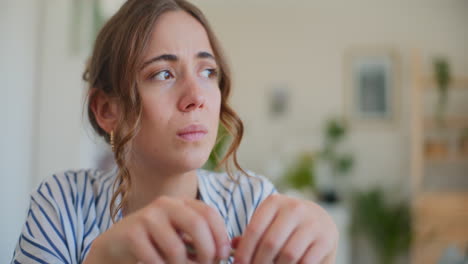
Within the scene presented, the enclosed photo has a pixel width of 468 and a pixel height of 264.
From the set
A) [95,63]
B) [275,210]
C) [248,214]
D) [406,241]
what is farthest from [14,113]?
[406,241]

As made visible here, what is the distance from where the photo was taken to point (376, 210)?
11.0 ft

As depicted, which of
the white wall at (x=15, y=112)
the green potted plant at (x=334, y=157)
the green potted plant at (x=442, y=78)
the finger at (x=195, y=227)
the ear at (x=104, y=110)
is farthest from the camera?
the green potted plant at (x=334, y=157)

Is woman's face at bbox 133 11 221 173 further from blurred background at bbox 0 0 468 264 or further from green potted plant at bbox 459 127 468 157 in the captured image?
green potted plant at bbox 459 127 468 157

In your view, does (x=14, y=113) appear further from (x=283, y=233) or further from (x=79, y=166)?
(x=283, y=233)

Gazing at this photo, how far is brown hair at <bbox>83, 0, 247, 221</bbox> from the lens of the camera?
0.63 meters

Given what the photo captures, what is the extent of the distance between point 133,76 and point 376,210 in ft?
10.4

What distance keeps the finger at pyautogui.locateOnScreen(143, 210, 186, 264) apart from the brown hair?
240 millimetres

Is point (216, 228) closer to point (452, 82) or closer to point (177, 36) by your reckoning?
point (177, 36)

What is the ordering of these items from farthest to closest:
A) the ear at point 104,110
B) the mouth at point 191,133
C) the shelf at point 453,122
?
the shelf at point 453,122 < the ear at point 104,110 < the mouth at point 191,133

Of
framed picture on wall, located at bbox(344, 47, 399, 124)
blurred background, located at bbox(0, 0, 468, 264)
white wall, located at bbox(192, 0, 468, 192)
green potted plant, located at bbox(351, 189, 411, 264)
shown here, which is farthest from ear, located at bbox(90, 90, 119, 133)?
framed picture on wall, located at bbox(344, 47, 399, 124)

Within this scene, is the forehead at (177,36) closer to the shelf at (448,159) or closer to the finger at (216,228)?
the finger at (216,228)

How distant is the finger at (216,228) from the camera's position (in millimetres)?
394

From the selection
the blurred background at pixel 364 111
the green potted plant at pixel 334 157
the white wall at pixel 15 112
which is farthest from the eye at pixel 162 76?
the green potted plant at pixel 334 157

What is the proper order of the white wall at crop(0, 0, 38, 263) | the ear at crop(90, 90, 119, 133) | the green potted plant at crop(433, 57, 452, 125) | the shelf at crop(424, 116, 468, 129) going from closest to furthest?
the ear at crop(90, 90, 119, 133), the white wall at crop(0, 0, 38, 263), the green potted plant at crop(433, 57, 452, 125), the shelf at crop(424, 116, 468, 129)
